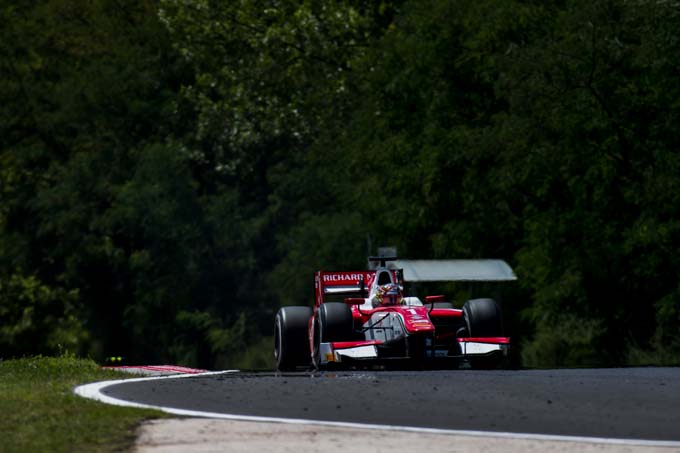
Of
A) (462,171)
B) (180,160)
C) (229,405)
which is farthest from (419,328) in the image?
(180,160)

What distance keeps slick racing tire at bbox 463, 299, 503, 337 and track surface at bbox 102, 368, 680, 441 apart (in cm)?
320

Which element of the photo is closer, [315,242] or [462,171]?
[462,171]

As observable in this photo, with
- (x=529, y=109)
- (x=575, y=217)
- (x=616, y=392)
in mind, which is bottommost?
(x=616, y=392)

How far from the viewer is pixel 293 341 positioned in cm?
2264

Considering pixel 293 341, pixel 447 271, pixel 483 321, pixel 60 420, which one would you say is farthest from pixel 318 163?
pixel 60 420

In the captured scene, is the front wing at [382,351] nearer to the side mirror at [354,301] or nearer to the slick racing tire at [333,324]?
the slick racing tire at [333,324]

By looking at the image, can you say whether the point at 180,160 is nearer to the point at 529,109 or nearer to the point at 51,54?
the point at 51,54

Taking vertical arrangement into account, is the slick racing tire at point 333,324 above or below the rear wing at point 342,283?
below

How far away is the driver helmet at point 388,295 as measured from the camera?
22.7 meters

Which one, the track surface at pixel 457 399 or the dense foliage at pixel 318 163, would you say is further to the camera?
the dense foliage at pixel 318 163

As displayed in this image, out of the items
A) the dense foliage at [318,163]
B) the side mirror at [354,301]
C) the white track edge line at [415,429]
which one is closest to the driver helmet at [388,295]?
the side mirror at [354,301]

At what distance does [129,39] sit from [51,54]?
342 cm

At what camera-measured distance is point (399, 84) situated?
138ft

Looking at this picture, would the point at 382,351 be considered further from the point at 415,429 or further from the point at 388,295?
the point at 415,429
